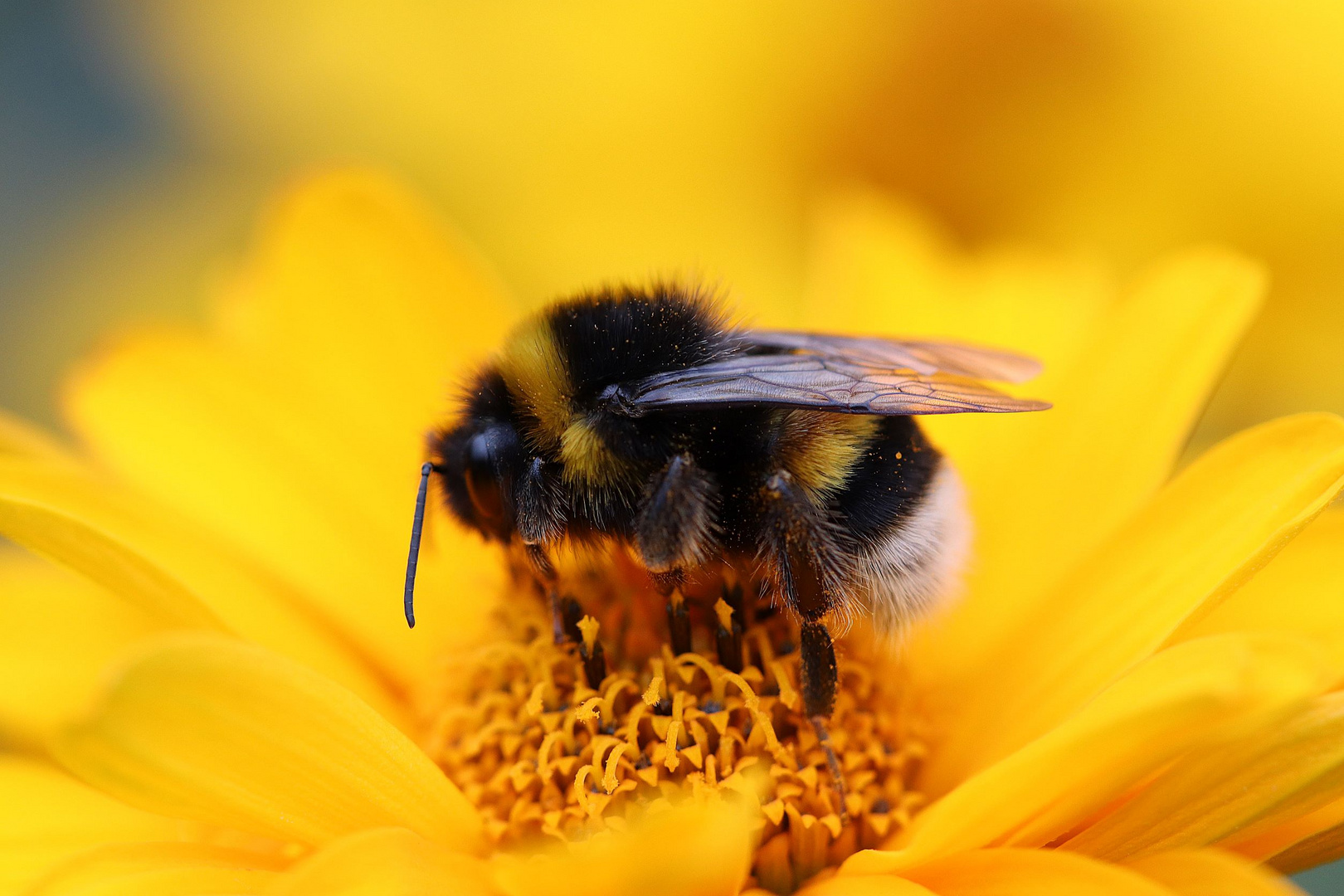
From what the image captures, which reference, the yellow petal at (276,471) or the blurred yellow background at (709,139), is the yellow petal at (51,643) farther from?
the blurred yellow background at (709,139)

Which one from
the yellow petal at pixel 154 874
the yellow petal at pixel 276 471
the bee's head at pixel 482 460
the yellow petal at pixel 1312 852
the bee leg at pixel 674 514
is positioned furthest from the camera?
the yellow petal at pixel 276 471

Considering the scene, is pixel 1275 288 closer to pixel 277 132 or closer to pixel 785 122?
pixel 785 122

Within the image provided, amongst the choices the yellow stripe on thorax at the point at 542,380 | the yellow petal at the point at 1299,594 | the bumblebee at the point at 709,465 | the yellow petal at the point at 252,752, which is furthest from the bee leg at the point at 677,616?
the yellow petal at the point at 1299,594

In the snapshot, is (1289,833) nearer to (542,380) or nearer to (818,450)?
(818,450)

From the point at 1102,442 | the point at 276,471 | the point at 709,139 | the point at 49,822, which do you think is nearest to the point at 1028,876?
the point at 1102,442

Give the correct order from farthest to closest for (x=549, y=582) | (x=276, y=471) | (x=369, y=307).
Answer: (x=369, y=307) → (x=276, y=471) → (x=549, y=582)
